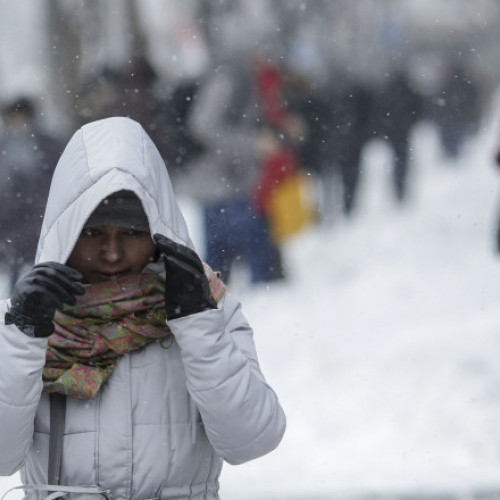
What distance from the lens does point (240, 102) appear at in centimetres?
1013

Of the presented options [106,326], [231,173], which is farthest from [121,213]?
[231,173]

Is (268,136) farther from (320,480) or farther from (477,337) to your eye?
(320,480)

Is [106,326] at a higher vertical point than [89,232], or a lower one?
lower

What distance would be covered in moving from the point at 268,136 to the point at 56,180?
26.3ft

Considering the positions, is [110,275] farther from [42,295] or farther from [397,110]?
[397,110]

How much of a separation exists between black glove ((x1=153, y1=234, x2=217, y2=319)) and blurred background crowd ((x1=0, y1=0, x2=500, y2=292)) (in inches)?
167

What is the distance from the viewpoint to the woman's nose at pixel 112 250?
2850 millimetres

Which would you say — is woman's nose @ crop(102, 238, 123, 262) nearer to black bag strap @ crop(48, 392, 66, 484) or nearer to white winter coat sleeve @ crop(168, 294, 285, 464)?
white winter coat sleeve @ crop(168, 294, 285, 464)

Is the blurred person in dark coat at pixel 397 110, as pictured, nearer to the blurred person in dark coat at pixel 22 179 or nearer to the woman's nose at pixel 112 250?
the blurred person in dark coat at pixel 22 179

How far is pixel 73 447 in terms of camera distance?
279 centimetres

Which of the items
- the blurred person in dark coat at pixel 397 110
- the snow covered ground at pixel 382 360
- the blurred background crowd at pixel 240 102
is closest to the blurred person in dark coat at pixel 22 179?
the blurred background crowd at pixel 240 102

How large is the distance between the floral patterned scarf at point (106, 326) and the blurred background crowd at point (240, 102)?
13.5 ft

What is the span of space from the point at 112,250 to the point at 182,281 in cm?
21

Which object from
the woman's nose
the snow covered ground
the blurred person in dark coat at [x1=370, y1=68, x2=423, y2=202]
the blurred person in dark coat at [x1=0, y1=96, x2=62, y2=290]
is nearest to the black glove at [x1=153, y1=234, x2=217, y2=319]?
the woman's nose
